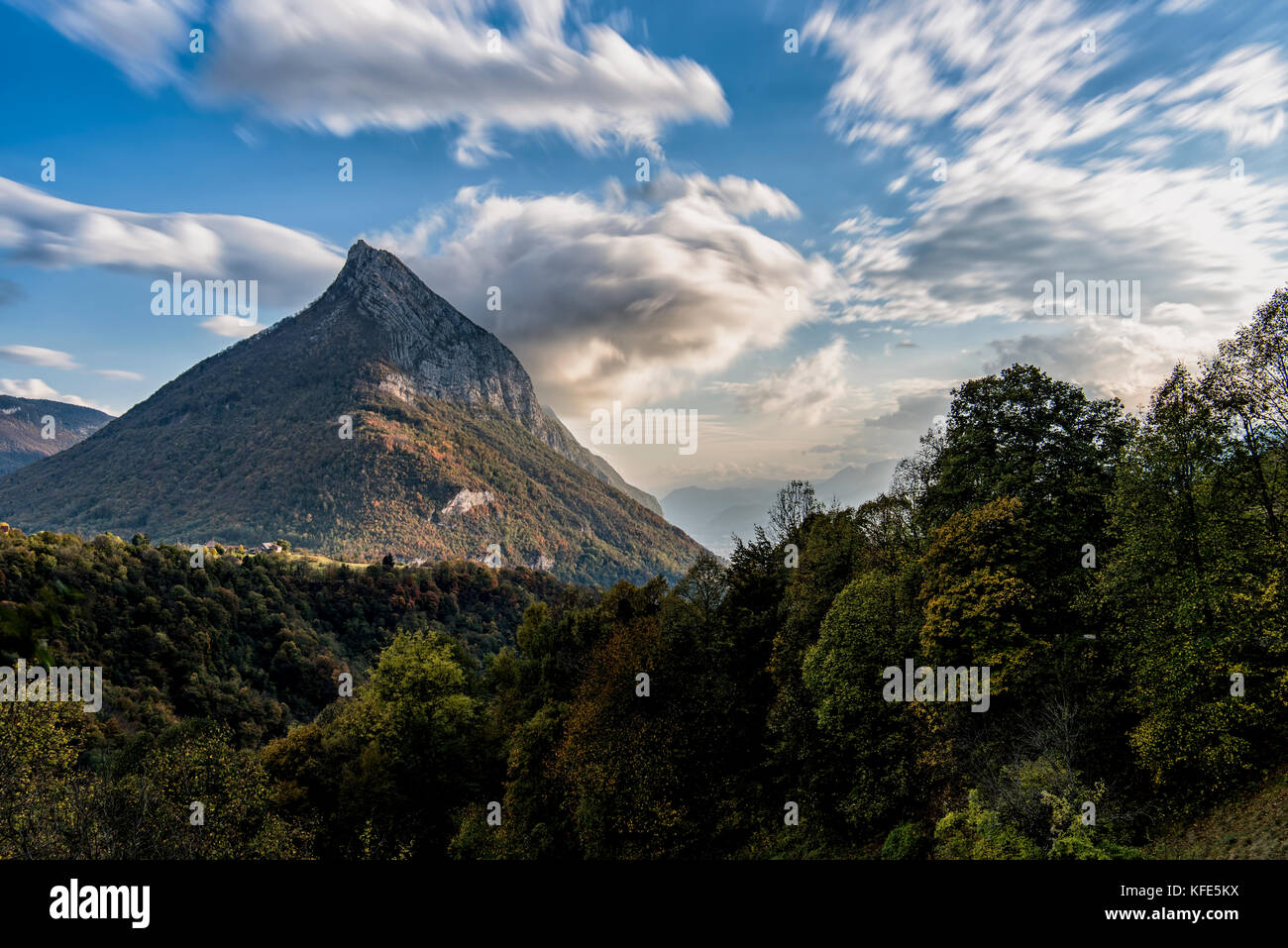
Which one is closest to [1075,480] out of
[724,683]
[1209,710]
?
[1209,710]

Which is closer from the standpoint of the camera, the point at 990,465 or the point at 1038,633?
the point at 1038,633

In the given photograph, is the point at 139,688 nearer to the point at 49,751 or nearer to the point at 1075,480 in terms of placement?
the point at 49,751

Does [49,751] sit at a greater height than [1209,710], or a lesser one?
lesser

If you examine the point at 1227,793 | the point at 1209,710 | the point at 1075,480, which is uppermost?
the point at 1075,480

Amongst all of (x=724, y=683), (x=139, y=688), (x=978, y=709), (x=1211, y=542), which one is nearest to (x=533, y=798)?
(x=724, y=683)
